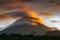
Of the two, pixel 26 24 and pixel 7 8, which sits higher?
pixel 7 8

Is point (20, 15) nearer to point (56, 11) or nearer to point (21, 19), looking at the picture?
point (21, 19)

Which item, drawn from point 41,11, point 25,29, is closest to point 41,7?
point 41,11

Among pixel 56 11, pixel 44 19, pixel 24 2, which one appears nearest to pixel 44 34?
pixel 44 19

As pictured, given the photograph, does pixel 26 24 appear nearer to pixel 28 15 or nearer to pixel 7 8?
pixel 28 15

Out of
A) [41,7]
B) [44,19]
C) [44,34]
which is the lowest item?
[44,34]

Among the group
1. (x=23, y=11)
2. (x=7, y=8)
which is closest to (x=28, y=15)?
(x=23, y=11)

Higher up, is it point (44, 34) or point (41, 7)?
point (41, 7)

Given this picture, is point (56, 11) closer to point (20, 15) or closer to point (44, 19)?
point (44, 19)
